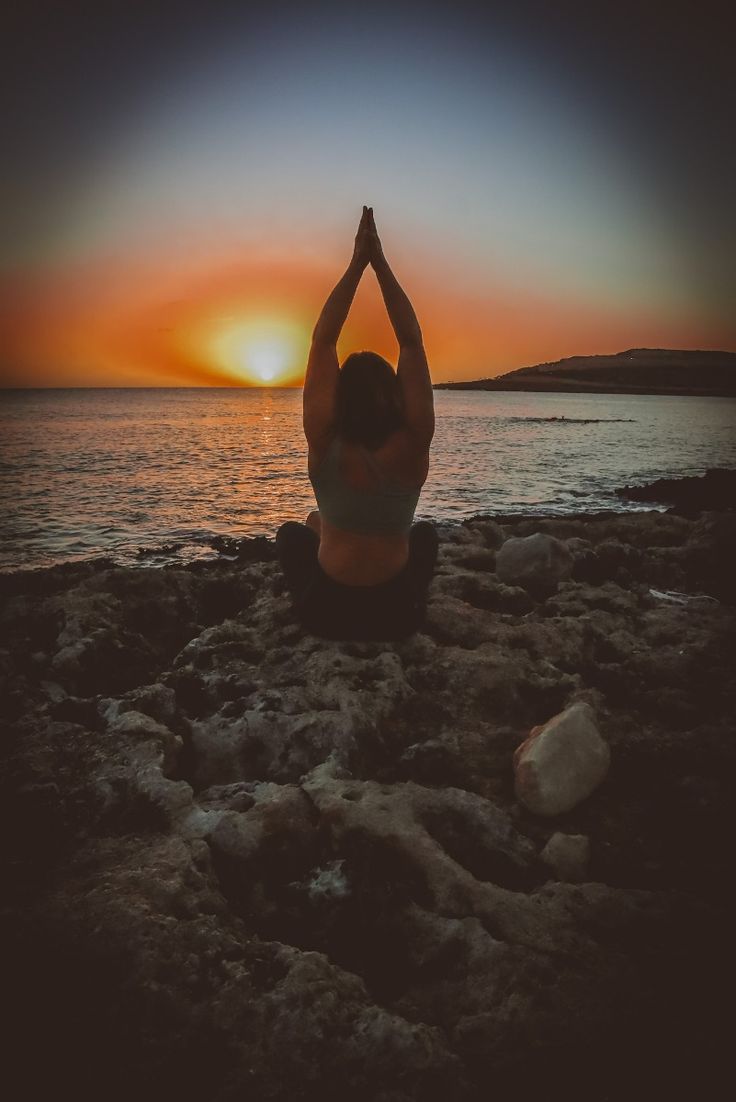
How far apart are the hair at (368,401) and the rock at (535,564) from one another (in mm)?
2396

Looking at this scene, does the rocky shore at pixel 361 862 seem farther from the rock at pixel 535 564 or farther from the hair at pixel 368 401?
the hair at pixel 368 401

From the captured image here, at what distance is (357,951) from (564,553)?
401cm

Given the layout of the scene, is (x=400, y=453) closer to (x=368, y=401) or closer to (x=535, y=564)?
(x=368, y=401)

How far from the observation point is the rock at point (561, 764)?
101 inches

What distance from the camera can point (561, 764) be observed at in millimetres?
2633

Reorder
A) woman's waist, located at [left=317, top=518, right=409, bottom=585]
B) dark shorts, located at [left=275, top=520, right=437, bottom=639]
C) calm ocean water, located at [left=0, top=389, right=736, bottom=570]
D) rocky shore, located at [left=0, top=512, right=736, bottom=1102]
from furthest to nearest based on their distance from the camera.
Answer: calm ocean water, located at [left=0, top=389, right=736, bottom=570], dark shorts, located at [left=275, top=520, right=437, bottom=639], woman's waist, located at [left=317, top=518, right=409, bottom=585], rocky shore, located at [left=0, top=512, right=736, bottom=1102]

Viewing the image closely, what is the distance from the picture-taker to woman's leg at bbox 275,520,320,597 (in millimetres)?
3887

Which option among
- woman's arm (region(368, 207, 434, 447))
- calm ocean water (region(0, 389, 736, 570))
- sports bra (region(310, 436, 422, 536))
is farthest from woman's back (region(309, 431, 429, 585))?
calm ocean water (region(0, 389, 736, 570))

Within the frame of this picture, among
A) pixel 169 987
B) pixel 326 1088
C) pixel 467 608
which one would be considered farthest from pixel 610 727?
pixel 169 987

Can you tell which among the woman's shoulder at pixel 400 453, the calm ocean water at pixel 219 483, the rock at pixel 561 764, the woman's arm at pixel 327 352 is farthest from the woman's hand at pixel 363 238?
the calm ocean water at pixel 219 483

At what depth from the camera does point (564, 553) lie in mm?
5164

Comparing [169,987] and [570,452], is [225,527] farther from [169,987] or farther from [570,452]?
[570,452]

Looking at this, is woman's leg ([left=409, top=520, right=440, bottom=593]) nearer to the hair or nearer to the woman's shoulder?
the woman's shoulder

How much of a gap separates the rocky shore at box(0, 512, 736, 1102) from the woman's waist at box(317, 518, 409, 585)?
50cm
